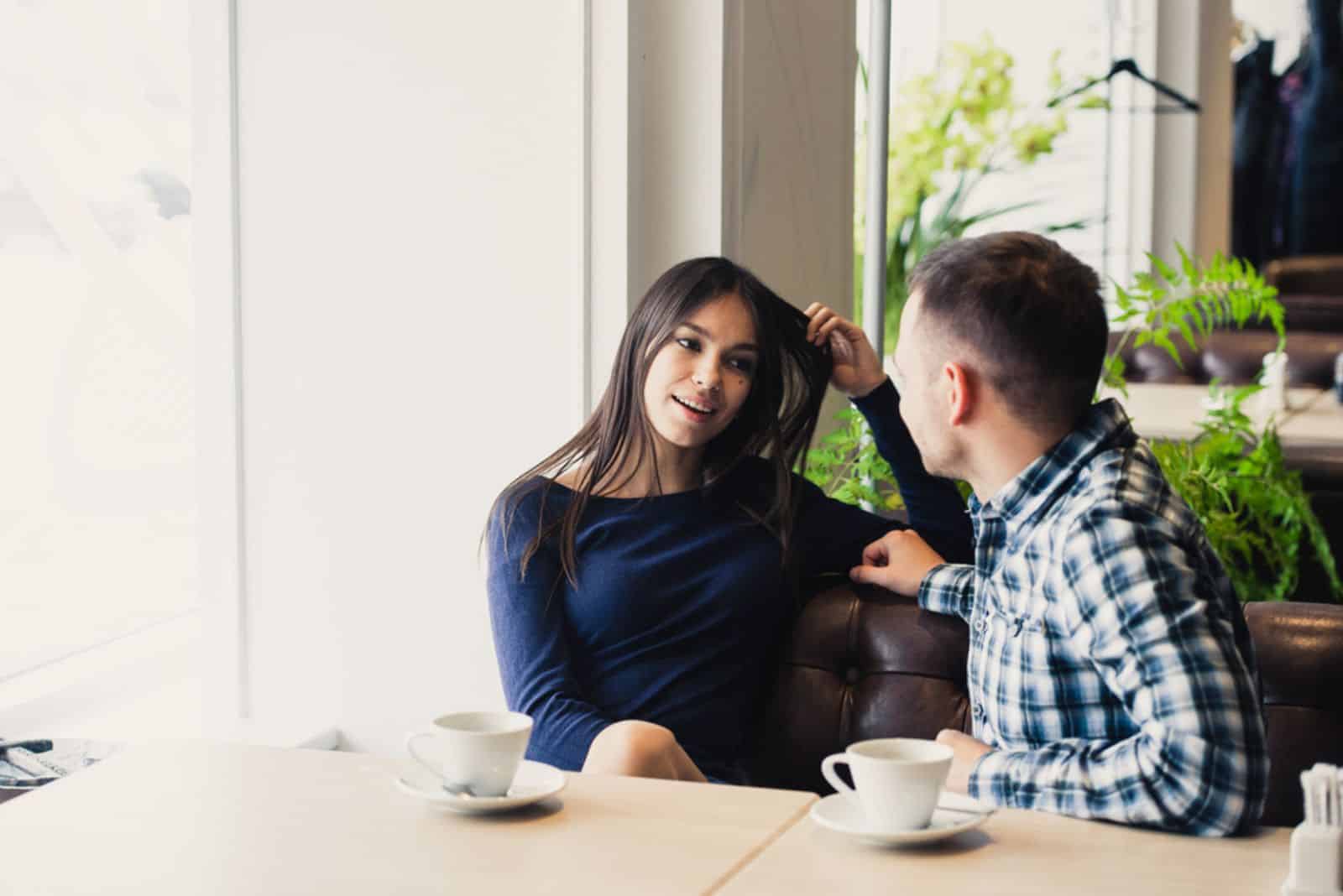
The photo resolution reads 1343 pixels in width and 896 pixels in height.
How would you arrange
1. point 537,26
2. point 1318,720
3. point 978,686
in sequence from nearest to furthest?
point 978,686, point 1318,720, point 537,26

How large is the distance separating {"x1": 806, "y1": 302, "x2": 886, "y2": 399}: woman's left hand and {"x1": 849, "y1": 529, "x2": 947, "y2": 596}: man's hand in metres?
0.25

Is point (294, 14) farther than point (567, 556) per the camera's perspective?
Yes

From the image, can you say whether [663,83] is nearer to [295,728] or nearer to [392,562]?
→ [392,562]

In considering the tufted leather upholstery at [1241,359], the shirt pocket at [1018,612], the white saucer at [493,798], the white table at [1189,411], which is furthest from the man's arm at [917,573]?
the tufted leather upholstery at [1241,359]

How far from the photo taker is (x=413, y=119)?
2.85 metres

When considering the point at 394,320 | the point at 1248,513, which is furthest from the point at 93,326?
the point at 1248,513

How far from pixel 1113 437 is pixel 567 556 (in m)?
0.82

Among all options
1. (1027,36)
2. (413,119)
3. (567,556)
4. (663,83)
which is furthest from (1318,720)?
(1027,36)

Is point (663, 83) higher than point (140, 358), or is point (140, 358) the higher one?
point (663, 83)

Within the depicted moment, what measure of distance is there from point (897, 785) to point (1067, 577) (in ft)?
1.01

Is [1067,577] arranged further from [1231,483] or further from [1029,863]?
[1231,483]

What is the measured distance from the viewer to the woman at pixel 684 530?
2148mm

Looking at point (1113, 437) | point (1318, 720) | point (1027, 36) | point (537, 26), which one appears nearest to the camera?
point (1113, 437)

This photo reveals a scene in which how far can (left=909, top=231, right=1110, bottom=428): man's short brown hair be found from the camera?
1.60 metres
